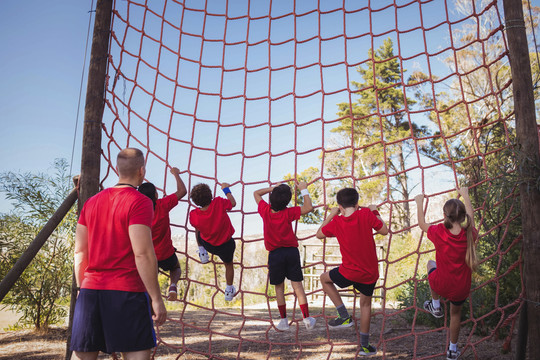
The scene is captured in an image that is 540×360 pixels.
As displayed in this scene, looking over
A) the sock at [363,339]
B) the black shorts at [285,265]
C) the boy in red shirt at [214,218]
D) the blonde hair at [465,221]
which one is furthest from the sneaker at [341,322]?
the boy in red shirt at [214,218]

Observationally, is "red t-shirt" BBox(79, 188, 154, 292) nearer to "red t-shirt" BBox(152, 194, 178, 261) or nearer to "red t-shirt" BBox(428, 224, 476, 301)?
"red t-shirt" BBox(152, 194, 178, 261)

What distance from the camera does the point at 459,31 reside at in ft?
53.5

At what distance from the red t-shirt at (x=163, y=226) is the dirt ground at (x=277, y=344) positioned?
1.83 ft

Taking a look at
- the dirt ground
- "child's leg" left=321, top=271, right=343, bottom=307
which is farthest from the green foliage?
"child's leg" left=321, top=271, right=343, bottom=307

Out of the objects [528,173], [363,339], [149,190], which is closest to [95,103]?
[149,190]

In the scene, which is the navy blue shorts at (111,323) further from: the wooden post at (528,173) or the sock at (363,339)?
the wooden post at (528,173)

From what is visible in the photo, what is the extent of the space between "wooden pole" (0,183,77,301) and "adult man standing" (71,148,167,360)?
162 centimetres

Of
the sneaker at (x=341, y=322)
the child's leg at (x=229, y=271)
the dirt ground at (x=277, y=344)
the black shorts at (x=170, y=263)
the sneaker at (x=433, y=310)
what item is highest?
the black shorts at (x=170, y=263)

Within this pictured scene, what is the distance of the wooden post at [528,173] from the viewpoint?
2.93 metres

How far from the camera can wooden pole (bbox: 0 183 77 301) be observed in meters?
3.42

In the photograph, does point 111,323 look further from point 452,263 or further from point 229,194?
point 452,263

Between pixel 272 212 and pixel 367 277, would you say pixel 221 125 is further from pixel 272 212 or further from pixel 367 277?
pixel 367 277

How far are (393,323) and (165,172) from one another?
3442 millimetres

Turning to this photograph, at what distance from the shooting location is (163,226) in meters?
3.59
